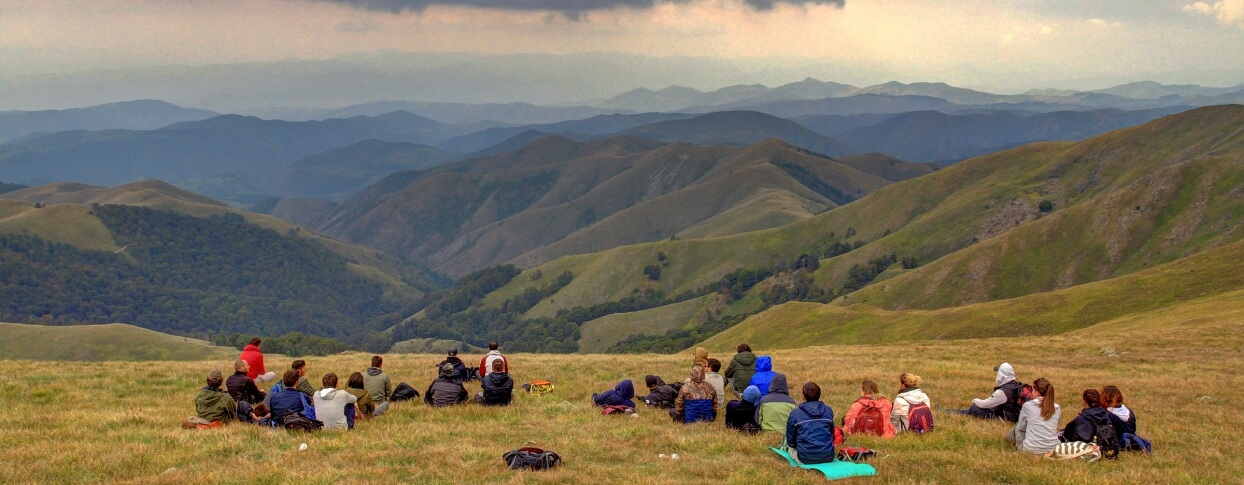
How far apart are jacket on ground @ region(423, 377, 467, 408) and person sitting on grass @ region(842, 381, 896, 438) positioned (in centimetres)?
1144

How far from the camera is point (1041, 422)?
16312 mm

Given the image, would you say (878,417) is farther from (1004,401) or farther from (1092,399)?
(1092,399)

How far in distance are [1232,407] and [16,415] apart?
1376 inches


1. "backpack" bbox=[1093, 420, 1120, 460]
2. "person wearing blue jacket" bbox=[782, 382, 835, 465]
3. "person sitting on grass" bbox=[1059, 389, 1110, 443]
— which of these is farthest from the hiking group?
"backpack" bbox=[1093, 420, 1120, 460]

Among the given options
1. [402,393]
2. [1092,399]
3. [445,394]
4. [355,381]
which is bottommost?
[402,393]

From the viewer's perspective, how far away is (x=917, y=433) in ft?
61.0

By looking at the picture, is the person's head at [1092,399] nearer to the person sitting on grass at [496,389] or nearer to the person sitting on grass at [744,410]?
the person sitting on grass at [744,410]

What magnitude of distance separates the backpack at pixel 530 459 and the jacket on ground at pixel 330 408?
585cm

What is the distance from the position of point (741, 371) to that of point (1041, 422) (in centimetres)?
896

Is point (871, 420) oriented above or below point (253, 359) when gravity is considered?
below

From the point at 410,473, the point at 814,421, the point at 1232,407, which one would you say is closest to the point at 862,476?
the point at 814,421

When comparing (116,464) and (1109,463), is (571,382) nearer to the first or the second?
(116,464)

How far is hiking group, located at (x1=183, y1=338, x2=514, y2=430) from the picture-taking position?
61.8 feet

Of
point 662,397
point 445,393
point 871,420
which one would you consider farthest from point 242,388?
point 871,420
